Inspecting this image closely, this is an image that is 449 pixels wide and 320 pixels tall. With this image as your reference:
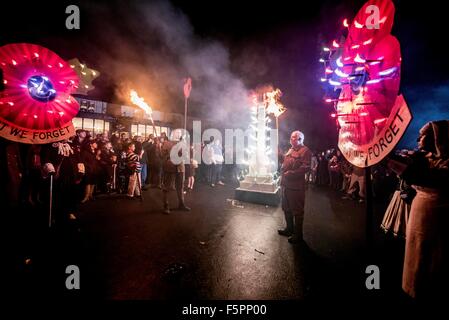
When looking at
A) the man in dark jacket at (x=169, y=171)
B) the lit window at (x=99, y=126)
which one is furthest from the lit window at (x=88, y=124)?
the man in dark jacket at (x=169, y=171)

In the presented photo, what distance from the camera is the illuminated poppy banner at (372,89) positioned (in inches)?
63.1

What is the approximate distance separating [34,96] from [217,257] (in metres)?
3.68

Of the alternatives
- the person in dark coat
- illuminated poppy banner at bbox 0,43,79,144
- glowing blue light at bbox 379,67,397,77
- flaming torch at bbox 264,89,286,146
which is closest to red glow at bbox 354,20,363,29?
glowing blue light at bbox 379,67,397,77

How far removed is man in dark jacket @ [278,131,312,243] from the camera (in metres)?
4.24

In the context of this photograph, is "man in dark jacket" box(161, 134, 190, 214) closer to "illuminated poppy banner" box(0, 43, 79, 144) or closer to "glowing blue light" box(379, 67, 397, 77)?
"illuminated poppy banner" box(0, 43, 79, 144)

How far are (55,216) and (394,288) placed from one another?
576 centimetres

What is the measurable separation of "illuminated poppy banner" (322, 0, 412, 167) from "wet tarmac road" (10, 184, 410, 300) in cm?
114

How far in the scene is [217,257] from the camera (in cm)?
359

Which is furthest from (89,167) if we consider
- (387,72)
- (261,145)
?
(387,72)

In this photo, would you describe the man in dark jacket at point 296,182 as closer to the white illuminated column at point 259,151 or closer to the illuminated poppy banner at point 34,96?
the white illuminated column at point 259,151

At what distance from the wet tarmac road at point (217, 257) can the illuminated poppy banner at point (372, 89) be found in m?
1.14

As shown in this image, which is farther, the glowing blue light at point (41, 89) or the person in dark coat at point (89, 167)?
the person in dark coat at point (89, 167)

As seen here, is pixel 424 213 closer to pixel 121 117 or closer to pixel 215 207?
pixel 215 207

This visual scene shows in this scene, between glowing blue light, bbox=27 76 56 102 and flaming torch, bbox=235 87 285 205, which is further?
flaming torch, bbox=235 87 285 205
